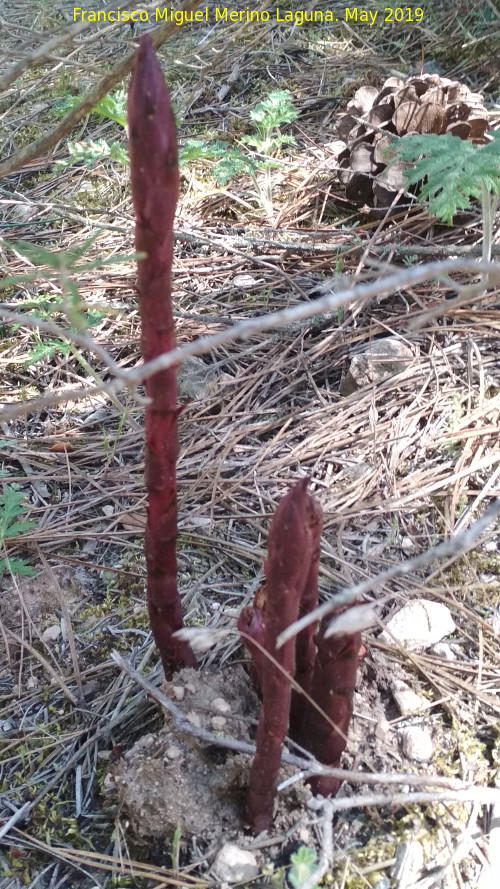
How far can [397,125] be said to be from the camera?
327cm

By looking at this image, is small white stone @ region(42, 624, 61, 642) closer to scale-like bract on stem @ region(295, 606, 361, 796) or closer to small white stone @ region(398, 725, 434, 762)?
scale-like bract on stem @ region(295, 606, 361, 796)

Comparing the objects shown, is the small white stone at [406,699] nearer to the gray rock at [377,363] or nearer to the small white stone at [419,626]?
the small white stone at [419,626]

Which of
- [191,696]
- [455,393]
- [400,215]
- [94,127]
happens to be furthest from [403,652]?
[94,127]

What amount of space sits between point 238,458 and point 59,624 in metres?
0.77

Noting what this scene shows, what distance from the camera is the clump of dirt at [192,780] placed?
142 centimetres

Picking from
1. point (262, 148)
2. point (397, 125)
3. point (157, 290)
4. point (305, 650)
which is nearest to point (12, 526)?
point (305, 650)

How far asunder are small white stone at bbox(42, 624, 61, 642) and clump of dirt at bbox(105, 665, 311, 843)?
51 centimetres

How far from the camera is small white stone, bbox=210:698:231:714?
1.51m

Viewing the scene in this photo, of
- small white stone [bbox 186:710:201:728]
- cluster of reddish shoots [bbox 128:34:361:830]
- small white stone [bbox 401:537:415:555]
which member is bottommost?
small white stone [bbox 401:537:415:555]

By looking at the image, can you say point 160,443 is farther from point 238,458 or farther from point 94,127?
point 94,127

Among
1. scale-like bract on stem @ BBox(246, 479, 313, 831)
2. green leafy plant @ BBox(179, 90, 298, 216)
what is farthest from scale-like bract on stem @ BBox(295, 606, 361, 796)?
green leafy plant @ BBox(179, 90, 298, 216)

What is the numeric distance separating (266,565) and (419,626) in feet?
2.67

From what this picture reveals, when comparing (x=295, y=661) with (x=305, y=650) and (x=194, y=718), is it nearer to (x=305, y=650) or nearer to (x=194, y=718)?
(x=305, y=650)

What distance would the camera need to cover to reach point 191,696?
1543 mm
